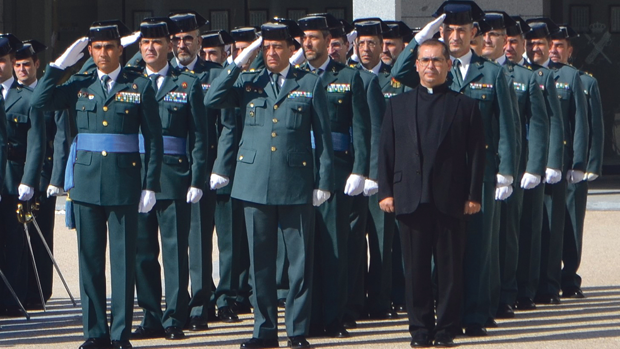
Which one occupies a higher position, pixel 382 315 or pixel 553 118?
pixel 553 118

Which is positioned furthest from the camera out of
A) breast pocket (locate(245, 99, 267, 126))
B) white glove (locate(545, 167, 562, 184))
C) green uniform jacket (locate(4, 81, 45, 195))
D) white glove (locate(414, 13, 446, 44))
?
white glove (locate(545, 167, 562, 184))

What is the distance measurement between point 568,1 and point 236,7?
5147mm

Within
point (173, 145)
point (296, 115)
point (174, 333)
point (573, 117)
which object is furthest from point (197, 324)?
point (573, 117)

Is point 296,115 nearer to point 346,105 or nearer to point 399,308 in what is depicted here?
point 346,105

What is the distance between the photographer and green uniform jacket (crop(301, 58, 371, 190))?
785cm

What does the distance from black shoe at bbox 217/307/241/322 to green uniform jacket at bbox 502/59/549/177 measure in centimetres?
220

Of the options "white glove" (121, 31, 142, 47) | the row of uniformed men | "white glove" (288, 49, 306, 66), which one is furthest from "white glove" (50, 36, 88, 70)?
"white glove" (288, 49, 306, 66)

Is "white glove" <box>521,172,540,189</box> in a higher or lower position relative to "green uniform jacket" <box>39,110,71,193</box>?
lower

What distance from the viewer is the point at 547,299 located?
30.0 ft

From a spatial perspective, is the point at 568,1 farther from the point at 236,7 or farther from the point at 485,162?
the point at 485,162

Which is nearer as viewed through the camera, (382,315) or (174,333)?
(174,333)

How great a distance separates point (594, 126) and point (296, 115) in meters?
3.35

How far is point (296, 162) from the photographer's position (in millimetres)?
7145

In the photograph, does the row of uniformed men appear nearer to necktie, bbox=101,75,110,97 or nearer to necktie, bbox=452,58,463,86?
necktie, bbox=452,58,463,86
